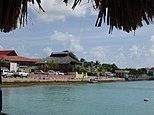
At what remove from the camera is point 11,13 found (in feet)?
13.3

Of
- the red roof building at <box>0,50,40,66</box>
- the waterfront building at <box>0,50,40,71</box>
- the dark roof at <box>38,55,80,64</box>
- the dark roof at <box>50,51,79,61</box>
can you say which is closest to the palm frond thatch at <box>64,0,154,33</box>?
the waterfront building at <box>0,50,40,71</box>

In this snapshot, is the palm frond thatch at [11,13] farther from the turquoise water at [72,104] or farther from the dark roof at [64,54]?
the dark roof at [64,54]

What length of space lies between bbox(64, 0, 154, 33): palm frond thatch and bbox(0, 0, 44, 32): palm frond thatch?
563 millimetres

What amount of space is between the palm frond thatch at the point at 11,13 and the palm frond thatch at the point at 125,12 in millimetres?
563

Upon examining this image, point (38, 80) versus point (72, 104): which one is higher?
point (38, 80)

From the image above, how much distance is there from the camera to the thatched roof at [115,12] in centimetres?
387

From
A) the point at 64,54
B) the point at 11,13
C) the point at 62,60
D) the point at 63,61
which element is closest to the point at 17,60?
the point at 63,61

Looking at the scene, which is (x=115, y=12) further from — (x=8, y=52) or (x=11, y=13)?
(x=8, y=52)

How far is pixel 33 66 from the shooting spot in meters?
107

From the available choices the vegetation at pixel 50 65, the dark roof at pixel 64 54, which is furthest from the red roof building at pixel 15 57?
the dark roof at pixel 64 54

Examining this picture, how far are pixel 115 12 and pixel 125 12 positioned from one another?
0.11 m

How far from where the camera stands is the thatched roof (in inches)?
152

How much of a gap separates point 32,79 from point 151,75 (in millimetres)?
109274

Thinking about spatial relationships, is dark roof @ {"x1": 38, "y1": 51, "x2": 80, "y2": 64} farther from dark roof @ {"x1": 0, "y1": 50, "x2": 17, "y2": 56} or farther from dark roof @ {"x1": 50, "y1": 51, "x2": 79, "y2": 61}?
dark roof @ {"x1": 0, "y1": 50, "x2": 17, "y2": 56}
